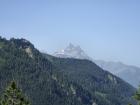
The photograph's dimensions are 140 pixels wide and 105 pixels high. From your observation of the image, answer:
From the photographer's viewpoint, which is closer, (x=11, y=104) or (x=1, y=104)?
(x=11, y=104)

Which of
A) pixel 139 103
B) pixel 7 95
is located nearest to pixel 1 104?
pixel 7 95

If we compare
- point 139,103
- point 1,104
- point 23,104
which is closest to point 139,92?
point 139,103

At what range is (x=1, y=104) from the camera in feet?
185

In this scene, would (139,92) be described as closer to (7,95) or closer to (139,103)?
(139,103)

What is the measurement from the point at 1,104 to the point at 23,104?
6033mm

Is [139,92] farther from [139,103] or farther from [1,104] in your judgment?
[1,104]

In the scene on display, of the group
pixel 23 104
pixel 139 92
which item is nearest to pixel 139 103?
pixel 139 92

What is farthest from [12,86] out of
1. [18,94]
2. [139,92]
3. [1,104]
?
[139,92]

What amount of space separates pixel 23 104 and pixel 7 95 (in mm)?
2184

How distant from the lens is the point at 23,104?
51469 millimetres

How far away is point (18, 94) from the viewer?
51.4 m

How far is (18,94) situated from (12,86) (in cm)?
118

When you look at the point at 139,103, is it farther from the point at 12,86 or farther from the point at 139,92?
the point at 12,86

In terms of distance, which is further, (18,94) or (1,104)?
(1,104)
